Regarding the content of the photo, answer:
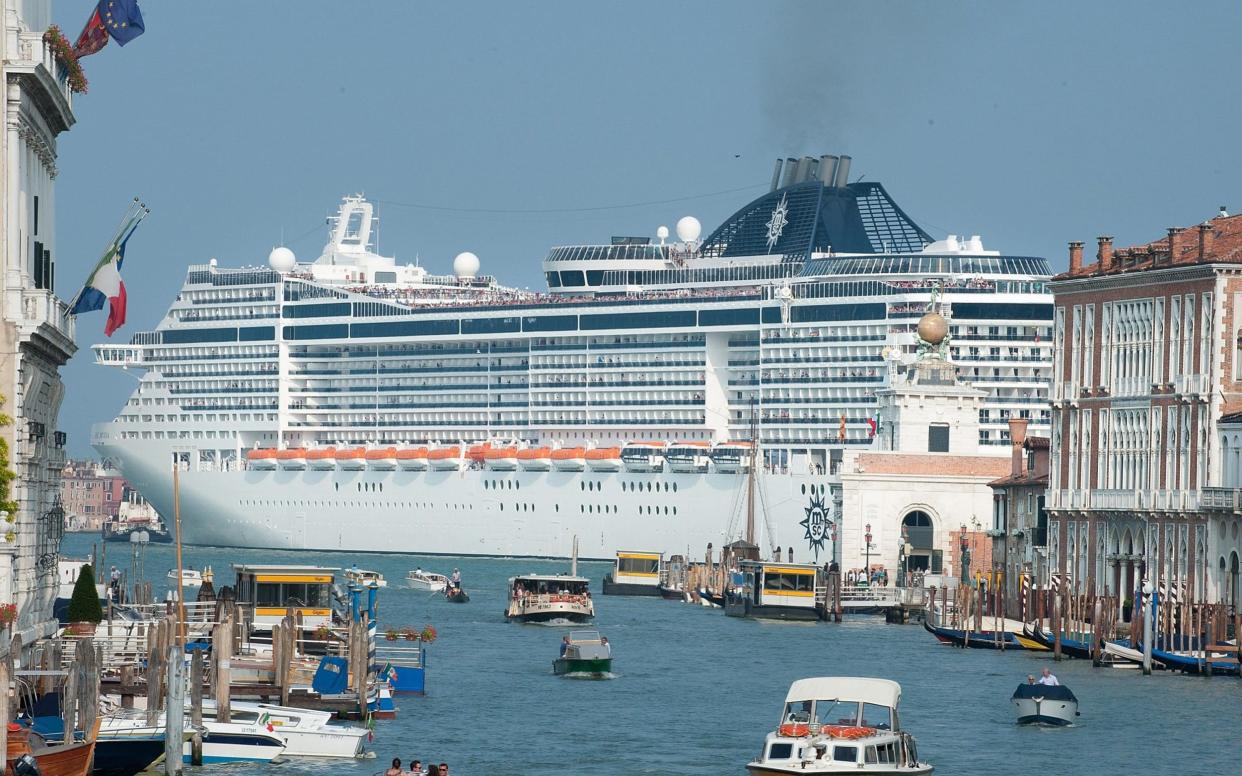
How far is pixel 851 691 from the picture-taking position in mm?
34938

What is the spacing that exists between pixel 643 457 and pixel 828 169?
19921 mm

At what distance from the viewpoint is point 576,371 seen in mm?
120812

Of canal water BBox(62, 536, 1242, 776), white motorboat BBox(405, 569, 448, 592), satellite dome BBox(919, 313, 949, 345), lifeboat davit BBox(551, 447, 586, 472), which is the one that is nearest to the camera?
canal water BBox(62, 536, 1242, 776)

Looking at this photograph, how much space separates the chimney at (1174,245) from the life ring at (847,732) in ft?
98.7

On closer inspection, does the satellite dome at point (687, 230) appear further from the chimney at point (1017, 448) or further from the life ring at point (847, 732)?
the life ring at point (847, 732)

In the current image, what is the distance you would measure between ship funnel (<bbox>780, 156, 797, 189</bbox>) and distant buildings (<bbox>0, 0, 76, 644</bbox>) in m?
86.7

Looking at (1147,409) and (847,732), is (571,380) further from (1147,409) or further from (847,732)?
(847,732)

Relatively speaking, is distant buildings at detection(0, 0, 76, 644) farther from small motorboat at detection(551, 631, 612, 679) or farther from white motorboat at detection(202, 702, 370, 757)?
small motorboat at detection(551, 631, 612, 679)

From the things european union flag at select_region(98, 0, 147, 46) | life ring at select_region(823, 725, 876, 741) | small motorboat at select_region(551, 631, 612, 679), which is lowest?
small motorboat at select_region(551, 631, 612, 679)

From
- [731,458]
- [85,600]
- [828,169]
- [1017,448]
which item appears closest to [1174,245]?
[1017,448]

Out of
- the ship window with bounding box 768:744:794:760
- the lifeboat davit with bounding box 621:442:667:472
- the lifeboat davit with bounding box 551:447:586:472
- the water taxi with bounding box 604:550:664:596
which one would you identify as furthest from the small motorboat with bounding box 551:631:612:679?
the lifeboat davit with bounding box 551:447:586:472

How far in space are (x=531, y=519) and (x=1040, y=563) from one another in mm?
49852

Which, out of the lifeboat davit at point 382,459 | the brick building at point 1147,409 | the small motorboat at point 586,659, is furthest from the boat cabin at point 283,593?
the lifeboat davit at point 382,459

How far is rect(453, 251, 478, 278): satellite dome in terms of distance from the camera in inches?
5413
